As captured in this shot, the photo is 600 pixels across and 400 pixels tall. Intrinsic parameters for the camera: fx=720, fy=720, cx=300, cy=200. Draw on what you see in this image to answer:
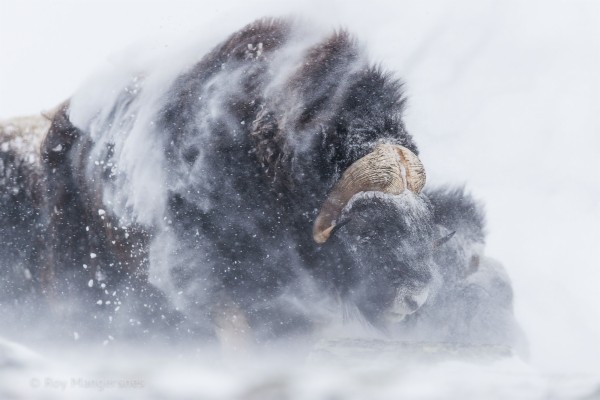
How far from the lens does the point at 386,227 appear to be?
5.08 feet

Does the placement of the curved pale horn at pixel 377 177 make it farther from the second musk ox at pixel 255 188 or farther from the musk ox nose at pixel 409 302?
the musk ox nose at pixel 409 302

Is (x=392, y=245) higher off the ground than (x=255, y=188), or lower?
lower

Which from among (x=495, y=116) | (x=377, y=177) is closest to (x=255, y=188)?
(x=377, y=177)

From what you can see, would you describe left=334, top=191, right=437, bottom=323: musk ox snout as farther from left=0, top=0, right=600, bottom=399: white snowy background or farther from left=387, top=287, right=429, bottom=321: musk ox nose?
left=0, top=0, right=600, bottom=399: white snowy background

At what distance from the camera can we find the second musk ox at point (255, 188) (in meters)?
1.52

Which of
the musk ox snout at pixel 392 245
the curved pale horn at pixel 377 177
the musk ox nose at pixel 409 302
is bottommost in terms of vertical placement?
the musk ox nose at pixel 409 302

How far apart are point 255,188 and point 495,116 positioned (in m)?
0.53

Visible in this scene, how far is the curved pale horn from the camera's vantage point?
151 centimetres

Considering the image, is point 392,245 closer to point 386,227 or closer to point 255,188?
point 386,227

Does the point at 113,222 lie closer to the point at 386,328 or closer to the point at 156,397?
the point at 156,397

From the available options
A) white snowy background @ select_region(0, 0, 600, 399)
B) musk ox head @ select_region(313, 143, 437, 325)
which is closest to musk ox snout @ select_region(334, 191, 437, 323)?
musk ox head @ select_region(313, 143, 437, 325)

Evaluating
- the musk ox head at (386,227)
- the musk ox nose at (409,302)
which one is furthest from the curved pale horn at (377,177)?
the musk ox nose at (409,302)

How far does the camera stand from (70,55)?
61.0 inches

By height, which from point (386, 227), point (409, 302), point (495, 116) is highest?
point (495, 116)
